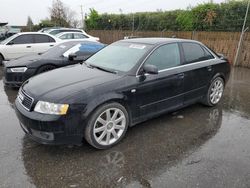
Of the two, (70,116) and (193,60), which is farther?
(193,60)

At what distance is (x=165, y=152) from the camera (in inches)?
139

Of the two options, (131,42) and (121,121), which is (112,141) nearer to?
(121,121)

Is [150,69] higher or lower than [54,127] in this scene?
higher

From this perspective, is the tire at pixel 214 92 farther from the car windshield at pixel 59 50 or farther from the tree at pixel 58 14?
the tree at pixel 58 14

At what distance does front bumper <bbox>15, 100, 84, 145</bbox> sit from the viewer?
3088 mm

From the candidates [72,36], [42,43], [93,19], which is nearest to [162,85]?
[42,43]

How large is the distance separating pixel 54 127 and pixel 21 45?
8.38 metres

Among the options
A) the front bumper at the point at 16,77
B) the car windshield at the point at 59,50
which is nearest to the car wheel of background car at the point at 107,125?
the front bumper at the point at 16,77

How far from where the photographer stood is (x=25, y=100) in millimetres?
3449

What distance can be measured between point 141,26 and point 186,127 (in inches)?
602

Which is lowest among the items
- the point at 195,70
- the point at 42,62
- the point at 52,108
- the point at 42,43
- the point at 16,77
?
the point at 16,77

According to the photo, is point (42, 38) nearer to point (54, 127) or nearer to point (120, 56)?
point (120, 56)

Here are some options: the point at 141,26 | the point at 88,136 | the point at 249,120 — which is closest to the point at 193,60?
the point at 249,120

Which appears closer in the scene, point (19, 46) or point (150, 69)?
point (150, 69)
